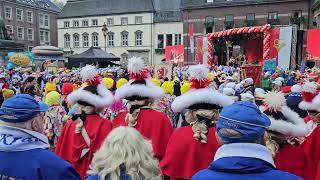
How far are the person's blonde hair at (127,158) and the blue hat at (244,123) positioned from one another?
0.51 metres

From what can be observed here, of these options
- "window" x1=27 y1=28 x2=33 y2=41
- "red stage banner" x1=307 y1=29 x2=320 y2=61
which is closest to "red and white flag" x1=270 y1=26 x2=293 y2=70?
"red stage banner" x1=307 y1=29 x2=320 y2=61

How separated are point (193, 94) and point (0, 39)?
26420mm

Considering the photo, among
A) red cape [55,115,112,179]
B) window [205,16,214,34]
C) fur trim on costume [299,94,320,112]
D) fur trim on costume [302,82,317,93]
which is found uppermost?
window [205,16,214,34]

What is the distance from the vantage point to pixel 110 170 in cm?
237

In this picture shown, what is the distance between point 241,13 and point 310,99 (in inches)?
1639

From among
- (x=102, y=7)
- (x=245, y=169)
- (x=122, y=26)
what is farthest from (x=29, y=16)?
(x=245, y=169)

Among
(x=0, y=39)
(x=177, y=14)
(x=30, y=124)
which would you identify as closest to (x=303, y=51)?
(x=177, y=14)

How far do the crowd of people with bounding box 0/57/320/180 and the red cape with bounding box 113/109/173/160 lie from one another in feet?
0.04

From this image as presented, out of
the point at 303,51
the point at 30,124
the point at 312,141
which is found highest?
the point at 303,51

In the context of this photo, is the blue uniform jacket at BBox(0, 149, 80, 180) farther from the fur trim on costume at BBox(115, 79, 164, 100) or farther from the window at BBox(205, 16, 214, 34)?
the window at BBox(205, 16, 214, 34)

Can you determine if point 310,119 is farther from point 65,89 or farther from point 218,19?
point 218,19

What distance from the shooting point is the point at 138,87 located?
16.4 ft

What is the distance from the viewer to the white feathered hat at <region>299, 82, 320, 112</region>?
14.5 feet

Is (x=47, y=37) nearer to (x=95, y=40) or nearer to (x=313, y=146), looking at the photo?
(x=95, y=40)
